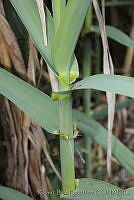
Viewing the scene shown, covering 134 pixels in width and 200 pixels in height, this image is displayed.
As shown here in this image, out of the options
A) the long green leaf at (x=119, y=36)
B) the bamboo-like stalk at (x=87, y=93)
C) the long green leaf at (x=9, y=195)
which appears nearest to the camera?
the long green leaf at (x=9, y=195)

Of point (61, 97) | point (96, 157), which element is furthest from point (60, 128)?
point (96, 157)

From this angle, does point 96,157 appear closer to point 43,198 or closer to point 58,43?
point 43,198

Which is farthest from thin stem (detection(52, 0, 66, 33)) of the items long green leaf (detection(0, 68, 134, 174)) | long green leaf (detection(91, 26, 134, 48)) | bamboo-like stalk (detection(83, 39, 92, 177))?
bamboo-like stalk (detection(83, 39, 92, 177))

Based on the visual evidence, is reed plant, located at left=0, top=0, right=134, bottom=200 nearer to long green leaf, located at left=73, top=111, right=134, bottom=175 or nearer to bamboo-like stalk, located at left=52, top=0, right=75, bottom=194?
bamboo-like stalk, located at left=52, top=0, right=75, bottom=194

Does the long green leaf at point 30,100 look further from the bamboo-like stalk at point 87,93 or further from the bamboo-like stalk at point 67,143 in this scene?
the bamboo-like stalk at point 87,93

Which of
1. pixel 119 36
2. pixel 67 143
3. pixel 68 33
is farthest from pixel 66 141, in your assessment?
pixel 119 36

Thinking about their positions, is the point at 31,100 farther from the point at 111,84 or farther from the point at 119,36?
→ the point at 119,36

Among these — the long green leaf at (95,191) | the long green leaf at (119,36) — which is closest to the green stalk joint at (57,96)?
the long green leaf at (95,191)
